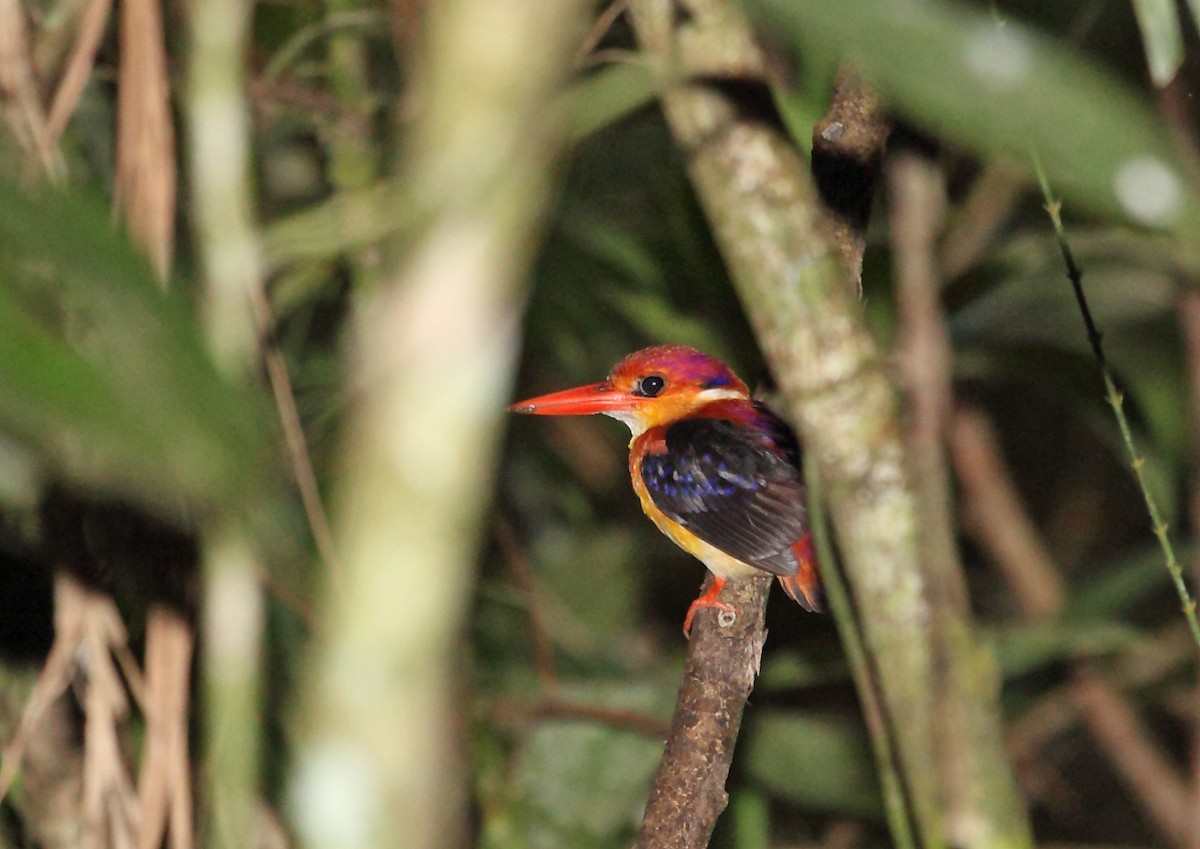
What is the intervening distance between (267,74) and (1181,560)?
2.68 m

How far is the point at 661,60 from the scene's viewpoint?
158cm

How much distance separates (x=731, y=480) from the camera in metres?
2.61

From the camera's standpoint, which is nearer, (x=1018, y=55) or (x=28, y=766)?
(x=1018, y=55)

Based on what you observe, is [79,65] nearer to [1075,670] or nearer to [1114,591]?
[1114,591]

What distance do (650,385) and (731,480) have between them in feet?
1.09

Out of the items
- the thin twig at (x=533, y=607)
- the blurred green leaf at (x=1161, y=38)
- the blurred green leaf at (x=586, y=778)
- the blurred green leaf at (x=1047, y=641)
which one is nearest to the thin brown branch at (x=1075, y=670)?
the blurred green leaf at (x=1047, y=641)

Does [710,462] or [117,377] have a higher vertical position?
[117,377]

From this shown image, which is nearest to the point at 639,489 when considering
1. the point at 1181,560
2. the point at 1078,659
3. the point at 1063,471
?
the point at 1181,560

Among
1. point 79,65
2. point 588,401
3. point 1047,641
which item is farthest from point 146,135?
point 1047,641

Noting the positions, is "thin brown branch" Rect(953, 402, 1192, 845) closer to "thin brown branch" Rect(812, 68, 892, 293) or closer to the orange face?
the orange face

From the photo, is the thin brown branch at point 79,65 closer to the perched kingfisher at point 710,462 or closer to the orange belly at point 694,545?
the perched kingfisher at point 710,462

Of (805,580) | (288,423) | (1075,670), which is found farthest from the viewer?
(1075,670)

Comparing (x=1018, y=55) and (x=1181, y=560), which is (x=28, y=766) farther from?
(x=1181, y=560)

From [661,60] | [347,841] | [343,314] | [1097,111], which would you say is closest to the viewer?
[1097,111]
